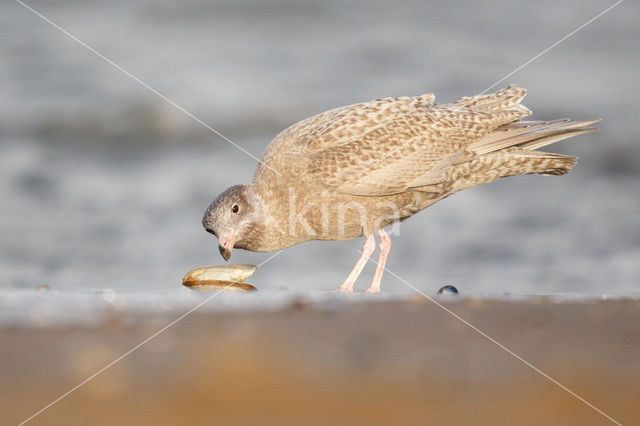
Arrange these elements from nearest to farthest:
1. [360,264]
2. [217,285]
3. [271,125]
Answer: [217,285], [360,264], [271,125]

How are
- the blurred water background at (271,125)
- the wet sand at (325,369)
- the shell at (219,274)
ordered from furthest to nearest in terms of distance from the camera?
the blurred water background at (271,125) < the shell at (219,274) < the wet sand at (325,369)

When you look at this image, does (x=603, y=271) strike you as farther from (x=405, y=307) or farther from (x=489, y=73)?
(x=489, y=73)

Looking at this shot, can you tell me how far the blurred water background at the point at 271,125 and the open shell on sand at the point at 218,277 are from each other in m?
0.47

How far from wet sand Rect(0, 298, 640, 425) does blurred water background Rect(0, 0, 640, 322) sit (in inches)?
30.3

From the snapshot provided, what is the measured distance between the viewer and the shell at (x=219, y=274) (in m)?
4.79

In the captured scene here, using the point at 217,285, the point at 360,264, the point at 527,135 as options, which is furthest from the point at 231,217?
the point at 527,135

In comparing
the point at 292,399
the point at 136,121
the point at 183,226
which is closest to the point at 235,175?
the point at 183,226

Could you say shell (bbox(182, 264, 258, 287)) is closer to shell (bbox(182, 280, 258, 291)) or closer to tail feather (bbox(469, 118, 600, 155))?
shell (bbox(182, 280, 258, 291))

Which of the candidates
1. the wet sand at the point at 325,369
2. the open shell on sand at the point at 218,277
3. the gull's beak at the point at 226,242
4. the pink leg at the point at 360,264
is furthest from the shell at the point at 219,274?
the wet sand at the point at 325,369

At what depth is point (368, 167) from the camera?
5.36 meters

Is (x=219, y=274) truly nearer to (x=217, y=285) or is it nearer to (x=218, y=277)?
(x=218, y=277)

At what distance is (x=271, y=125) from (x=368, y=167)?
7.56 m

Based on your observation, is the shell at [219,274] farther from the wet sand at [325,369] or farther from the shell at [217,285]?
the wet sand at [325,369]

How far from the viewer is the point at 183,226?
336 inches
